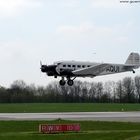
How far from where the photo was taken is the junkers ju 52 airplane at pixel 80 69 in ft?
250

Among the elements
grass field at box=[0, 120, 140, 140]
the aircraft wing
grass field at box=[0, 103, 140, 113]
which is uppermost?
the aircraft wing

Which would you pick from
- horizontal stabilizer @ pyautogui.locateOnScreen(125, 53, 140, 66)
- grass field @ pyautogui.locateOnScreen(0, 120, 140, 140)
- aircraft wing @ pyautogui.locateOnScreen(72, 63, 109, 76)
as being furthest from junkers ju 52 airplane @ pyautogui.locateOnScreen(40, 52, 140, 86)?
grass field @ pyautogui.locateOnScreen(0, 120, 140, 140)

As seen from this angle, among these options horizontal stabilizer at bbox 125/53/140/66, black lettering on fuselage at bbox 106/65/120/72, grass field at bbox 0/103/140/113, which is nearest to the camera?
black lettering on fuselage at bbox 106/65/120/72

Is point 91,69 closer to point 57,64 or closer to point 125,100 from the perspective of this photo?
point 57,64

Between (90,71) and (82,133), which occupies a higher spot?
(90,71)

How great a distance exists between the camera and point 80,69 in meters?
76.8

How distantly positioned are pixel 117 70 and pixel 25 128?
32.8 metres

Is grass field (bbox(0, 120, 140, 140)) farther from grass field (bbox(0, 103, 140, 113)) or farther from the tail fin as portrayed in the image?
grass field (bbox(0, 103, 140, 113))

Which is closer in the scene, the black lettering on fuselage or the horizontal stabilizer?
the black lettering on fuselage

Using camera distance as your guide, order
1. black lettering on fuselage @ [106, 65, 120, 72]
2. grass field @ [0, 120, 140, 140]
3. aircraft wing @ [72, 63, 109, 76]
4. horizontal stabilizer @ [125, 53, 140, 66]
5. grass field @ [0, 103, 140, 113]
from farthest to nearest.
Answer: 1. grass field @ [0, 103, 140, 113]
2. horizontal stabilizer @ [125, 53, 140, 66]
3. black lettering on fuselage @ [106, 65, 120, 72]
4. aircraft wing @ [72, 63, 109, 76]
5. grass field @ [0, 120, 140, 140]

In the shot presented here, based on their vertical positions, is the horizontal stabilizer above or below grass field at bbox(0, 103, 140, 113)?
above

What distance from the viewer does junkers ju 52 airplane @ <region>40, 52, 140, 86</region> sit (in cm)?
7619

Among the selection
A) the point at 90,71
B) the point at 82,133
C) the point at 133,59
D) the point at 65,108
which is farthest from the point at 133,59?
the point at 82,133

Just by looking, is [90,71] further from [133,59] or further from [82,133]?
[82,133]
